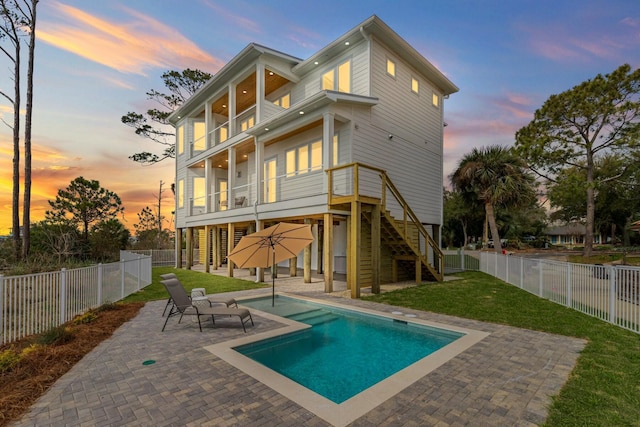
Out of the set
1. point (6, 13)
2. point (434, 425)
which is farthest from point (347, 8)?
point (6, 13)

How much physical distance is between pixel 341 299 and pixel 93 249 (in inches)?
836

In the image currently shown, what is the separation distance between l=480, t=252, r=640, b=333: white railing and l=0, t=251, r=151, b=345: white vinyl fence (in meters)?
11.8

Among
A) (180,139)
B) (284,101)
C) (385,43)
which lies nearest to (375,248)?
(385,43)

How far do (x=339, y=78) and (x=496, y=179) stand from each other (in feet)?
49.5

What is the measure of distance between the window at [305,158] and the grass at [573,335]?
6.55 meters

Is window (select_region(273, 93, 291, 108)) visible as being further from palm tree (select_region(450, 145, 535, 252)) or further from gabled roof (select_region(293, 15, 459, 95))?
palm tree (select_region(450, 145, 535, 252))

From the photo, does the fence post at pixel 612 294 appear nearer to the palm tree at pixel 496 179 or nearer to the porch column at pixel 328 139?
the porch column at pixel 328 139

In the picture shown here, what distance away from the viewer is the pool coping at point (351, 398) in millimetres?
3488

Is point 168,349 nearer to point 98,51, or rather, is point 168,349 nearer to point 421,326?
point 421,326

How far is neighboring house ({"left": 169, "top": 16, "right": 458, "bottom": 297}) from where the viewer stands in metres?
11.4

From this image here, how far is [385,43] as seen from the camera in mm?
13523

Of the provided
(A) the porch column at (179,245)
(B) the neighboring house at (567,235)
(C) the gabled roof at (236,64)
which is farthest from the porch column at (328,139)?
(B) the neighboring house at (567,235)

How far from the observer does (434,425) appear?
3217 mm

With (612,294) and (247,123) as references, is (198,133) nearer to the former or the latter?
(247,123)
